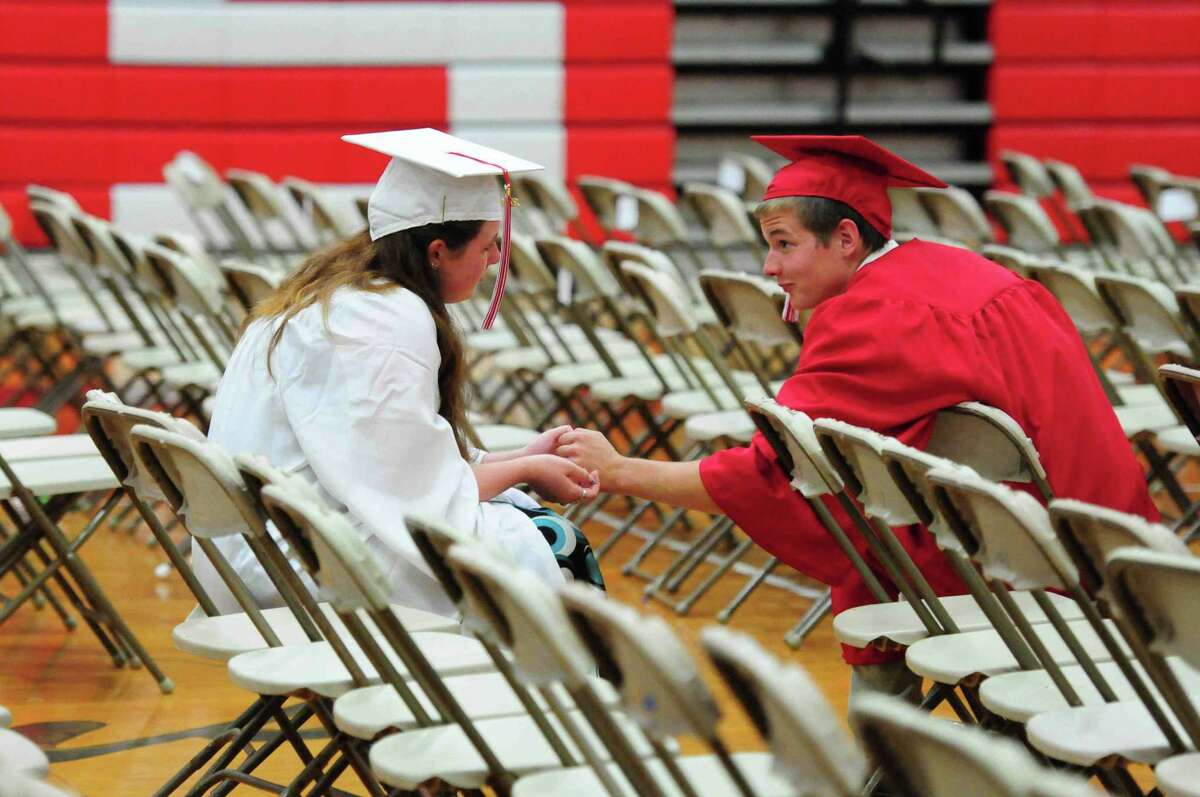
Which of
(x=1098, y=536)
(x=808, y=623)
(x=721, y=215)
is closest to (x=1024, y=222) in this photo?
(x=721, y=215)

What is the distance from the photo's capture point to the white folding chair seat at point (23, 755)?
89.7 inches

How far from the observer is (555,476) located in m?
3.45

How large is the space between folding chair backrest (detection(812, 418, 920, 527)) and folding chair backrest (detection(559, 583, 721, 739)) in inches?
32.4

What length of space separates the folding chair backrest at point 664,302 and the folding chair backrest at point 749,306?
0.30 ft

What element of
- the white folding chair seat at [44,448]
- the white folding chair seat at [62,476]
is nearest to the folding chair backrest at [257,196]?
the white folding chair seat at [44,448]

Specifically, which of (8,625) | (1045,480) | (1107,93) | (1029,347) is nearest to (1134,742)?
(1045,480)

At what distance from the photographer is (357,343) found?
310 centimetres

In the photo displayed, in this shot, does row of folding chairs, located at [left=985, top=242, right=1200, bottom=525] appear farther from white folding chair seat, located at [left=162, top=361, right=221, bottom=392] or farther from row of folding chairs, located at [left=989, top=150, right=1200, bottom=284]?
white folding chair seat, located at [left=162, top=361, right=221, bottom=392]

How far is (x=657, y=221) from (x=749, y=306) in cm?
243

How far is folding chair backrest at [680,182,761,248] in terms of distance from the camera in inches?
272

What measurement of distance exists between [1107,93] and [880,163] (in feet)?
24.0

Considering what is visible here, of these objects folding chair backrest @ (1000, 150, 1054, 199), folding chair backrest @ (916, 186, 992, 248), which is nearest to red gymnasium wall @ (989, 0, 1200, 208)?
folding chair backrest @ (1000, 150, 1054, 199)

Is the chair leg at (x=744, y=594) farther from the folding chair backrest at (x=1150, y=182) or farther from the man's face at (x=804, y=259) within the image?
the folding chair backrest at (x=1150, y=182)

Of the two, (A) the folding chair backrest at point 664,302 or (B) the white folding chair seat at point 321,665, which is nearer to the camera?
(B) the white folding chair seat at point 321,665
